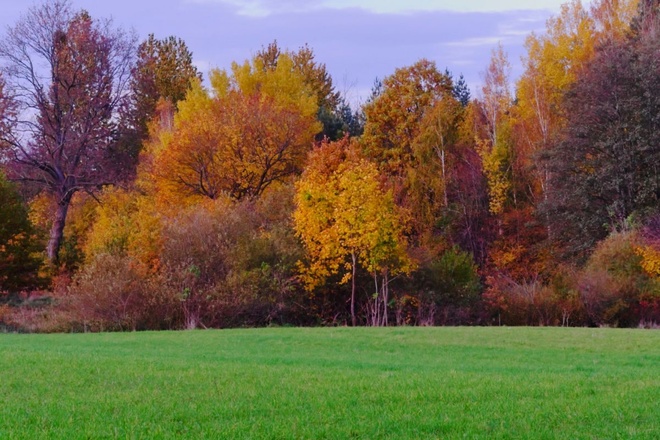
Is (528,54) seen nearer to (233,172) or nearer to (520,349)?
(233,172)

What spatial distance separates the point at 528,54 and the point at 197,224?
2643 centimetres

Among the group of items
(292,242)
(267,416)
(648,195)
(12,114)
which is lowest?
(267,416)

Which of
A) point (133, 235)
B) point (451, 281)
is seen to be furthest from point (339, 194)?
point (133, 235)

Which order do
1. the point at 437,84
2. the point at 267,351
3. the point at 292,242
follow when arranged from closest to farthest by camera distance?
the point at 267,351, the point at 292,242, the point at 437,84

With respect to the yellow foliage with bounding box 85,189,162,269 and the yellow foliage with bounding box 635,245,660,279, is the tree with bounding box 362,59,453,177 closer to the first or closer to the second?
the yellow foliage with bounding box 85,189,162,269

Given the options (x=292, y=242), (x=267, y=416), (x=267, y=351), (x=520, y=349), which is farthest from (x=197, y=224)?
(x=267, y=416)

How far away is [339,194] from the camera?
112ft

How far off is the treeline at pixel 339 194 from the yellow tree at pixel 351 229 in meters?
0.10

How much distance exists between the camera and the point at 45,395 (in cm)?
963

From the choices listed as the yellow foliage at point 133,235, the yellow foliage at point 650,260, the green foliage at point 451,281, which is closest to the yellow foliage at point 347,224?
the green foliage at point 451,281

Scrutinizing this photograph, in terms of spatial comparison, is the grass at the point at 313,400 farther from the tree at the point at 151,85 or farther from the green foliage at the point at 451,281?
the tree at the point at 151,85

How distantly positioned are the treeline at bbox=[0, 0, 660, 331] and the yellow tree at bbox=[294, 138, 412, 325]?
0.10 metres

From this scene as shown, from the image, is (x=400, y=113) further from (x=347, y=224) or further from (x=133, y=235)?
(x=133, y=235)

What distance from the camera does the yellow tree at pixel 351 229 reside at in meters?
33.2
